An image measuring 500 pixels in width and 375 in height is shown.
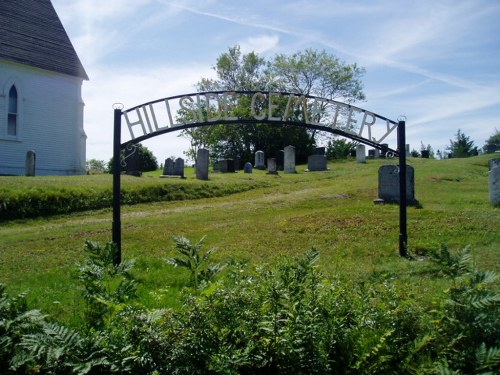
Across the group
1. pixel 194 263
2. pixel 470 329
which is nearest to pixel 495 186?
pixel 470 329

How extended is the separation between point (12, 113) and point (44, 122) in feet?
6.34

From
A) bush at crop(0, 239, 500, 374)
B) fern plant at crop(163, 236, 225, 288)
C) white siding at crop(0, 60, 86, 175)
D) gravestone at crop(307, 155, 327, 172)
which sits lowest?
bush at crop(0, 239, 500, 374)

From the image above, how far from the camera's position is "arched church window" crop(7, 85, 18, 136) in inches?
1199

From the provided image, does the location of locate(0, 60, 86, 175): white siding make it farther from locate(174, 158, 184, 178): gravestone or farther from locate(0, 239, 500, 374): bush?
locate(0, 239, 500, 374): bush

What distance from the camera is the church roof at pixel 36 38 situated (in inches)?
1222

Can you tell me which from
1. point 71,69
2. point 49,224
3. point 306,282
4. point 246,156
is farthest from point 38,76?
point 306,282

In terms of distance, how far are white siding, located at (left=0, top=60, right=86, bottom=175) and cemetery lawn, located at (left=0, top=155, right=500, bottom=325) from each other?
9.84 meters

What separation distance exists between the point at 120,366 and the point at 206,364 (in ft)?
2.53

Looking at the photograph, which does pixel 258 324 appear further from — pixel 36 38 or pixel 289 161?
pixel 36 38

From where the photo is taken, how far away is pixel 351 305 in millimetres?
4852

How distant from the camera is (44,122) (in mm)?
31922

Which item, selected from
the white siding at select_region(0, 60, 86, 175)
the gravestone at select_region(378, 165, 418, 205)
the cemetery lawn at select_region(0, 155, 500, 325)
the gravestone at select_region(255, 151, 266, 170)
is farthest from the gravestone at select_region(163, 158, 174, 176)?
the gravestone at select_region(378, 165, 418, 205)

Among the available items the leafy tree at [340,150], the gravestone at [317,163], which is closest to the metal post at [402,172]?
the gravestone at [317,163]

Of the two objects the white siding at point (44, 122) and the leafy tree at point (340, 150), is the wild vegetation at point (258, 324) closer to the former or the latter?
the white siding at point (44, 122)
